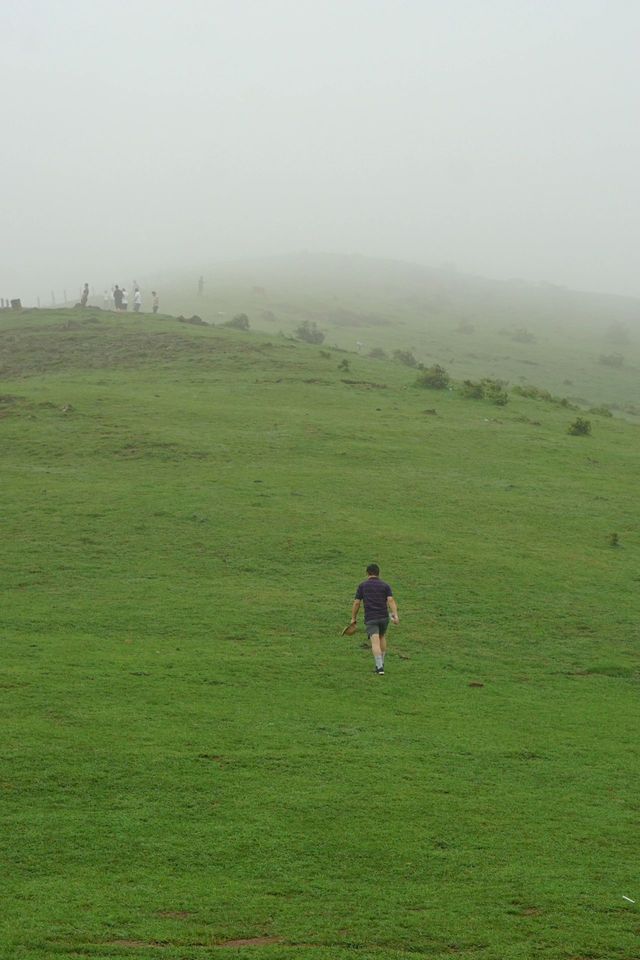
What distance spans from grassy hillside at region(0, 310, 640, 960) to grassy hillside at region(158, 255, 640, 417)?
38.4m

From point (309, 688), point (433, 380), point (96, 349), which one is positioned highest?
point (96, 349)

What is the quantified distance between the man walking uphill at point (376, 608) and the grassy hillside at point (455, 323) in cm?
5323

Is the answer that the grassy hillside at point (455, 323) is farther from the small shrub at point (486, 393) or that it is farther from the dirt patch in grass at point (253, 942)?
the dirt patch in grass at point (253, 942)

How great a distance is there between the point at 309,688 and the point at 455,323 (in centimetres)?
10660

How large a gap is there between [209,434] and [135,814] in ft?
89.4

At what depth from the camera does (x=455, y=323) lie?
12162 centimetres

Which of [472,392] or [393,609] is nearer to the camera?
[393,609]

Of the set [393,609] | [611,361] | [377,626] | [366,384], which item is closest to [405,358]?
[366,384]

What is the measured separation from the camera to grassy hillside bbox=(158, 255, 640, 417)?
84.0 meters

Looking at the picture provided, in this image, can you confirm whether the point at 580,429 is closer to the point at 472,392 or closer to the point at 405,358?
the point at 472,392

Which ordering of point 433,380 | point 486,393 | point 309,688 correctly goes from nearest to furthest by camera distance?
1. point 309,688
2. point 486,393
3. point 433,380

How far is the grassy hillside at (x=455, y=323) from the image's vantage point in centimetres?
8400

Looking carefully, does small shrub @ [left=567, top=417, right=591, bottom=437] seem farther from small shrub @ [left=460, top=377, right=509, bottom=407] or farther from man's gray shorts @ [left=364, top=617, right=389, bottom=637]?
man's gray shorts @ [left=364, top=617, right=389, bottom=637]

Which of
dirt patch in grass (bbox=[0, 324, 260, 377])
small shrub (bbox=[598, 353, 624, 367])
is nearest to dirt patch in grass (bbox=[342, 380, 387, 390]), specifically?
dirt patch in grass (bbox=[0, 324, 260, 377])
